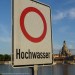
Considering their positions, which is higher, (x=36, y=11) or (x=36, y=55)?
(x=36, y=11)

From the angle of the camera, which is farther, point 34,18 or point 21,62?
point 34,18

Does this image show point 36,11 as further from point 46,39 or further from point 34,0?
point 46,39

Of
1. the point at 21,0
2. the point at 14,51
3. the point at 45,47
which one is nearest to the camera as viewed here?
the point at 14,51

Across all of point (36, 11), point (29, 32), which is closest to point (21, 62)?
point (29, 32)

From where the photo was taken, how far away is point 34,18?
3771mm

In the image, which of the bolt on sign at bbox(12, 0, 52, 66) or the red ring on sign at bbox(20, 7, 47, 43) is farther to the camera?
the red ring on sign at bbox(20, 7, 47, 43)

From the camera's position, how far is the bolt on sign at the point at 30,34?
3465 mm

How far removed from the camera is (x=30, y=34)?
3.65 meters

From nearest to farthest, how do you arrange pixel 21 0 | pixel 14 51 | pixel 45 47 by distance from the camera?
pixel 14 51
pixel 21 0
pixel 45 47

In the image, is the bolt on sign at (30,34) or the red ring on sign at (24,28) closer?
the bolt on sign at (30,34)

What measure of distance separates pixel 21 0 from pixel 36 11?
28 cm

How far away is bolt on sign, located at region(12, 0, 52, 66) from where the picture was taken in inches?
136

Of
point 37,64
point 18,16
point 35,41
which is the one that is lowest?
point 37,64

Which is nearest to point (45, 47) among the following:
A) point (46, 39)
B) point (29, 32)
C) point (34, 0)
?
point (46, 39)
